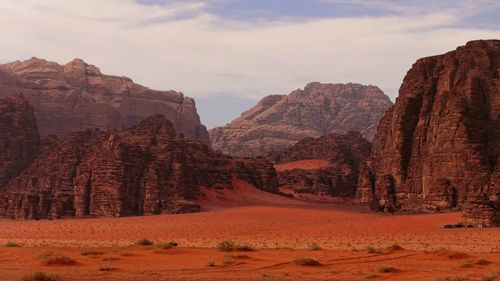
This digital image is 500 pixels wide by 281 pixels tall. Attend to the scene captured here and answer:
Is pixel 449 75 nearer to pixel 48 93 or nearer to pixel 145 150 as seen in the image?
pixel 145 150

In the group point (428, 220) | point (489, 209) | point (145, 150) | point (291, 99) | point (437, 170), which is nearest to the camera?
point (489, 209)

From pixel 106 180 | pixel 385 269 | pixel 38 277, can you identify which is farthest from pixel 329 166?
pixel 38 277

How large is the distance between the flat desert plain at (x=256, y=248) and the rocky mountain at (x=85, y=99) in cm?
5142

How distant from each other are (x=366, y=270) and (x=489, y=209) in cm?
1845

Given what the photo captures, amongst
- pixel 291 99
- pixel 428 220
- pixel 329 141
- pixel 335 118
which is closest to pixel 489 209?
pixel 428 220

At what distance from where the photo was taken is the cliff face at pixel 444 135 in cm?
4588

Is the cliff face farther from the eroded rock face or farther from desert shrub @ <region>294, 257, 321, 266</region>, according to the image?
desert shrub @ <region>294, 257, 321, 266</region>

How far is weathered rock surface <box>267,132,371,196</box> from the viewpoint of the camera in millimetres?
81625

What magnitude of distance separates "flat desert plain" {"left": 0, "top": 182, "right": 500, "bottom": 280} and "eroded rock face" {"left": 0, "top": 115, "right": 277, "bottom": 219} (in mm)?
3621

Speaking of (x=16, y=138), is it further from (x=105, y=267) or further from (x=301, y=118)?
(x=301, y=118)

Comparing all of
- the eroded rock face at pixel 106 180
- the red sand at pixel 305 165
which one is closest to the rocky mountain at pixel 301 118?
the red sand at pixel 305 165

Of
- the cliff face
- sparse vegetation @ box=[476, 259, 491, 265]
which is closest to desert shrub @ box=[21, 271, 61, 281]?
sparse vegetation @ box=[476, 259, 491, 265]

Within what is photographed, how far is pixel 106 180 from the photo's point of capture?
173 ft

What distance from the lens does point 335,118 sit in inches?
6885
